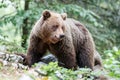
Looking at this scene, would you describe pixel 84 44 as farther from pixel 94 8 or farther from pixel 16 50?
pixel 94 8

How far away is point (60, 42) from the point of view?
6.95 metres

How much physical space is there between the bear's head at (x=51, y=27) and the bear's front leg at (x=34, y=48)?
14cm

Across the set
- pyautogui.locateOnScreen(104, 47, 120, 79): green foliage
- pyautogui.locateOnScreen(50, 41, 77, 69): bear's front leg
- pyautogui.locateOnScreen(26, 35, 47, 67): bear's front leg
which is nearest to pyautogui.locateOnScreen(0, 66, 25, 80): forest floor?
pyautogui.locateOnScreen(26, 35, 47, 67): bear's front leg

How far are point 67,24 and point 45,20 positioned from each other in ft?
1.45

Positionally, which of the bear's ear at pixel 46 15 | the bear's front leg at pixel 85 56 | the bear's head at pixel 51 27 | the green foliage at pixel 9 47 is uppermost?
the bear's ear at pixel 46 15

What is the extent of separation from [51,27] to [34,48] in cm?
52

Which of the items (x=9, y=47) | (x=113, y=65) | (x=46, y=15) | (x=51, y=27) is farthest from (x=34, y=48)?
(x=113, y=65)

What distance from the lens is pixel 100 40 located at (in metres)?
13.0

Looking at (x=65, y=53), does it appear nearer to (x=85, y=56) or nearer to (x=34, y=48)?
(x=34, y=48)

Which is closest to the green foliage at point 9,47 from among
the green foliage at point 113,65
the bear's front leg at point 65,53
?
the bear's front leg at point 65,53

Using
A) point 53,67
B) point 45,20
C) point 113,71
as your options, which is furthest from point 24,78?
point 45,20

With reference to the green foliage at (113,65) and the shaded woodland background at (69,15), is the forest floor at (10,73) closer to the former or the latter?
the shaded woodland background at (69,15)

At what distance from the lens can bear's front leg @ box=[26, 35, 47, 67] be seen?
23.4ft

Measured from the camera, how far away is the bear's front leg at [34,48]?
712cm
